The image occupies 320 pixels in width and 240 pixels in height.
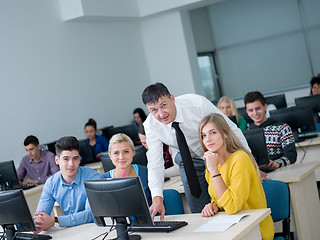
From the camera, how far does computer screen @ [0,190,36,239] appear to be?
325 centimetres

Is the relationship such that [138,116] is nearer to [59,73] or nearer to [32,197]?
[59,73]

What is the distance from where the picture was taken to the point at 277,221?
345 centimetres

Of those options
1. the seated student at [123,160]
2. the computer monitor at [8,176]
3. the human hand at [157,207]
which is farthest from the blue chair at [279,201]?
the computer monitor at [8,176]

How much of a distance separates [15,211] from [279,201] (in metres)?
1.74

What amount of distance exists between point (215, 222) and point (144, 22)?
806cm

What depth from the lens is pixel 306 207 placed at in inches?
157

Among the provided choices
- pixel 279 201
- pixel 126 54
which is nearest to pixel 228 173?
pixel 279 201

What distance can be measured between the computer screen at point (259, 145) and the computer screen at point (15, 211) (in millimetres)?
1944

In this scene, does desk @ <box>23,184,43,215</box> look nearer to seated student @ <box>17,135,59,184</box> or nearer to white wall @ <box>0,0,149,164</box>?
seated student @ <box>17,135,59,184</box>

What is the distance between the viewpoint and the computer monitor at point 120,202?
9.03ft

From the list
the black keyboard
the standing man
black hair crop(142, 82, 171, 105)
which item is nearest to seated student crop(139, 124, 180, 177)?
the standing man

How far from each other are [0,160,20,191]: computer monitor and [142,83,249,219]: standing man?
306 cm

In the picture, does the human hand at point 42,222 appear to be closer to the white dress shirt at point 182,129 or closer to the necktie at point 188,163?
the white dress shirt at point 182,129

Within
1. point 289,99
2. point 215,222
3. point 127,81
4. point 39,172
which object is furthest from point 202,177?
point 289,99
